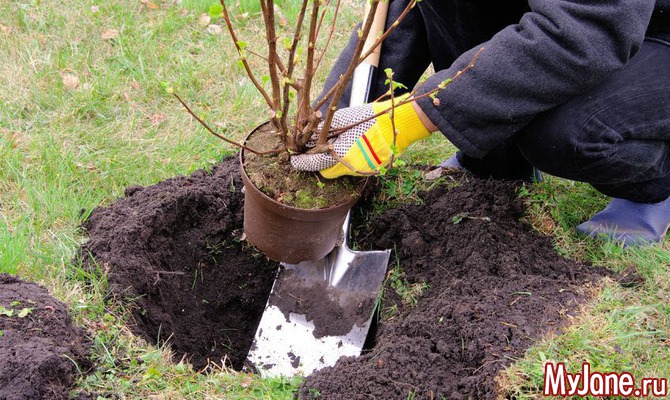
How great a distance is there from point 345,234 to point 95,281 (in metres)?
0.93

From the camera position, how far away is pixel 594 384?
5.61 feet

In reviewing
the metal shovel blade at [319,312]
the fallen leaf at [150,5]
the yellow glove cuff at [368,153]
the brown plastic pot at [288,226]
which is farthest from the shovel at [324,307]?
the fallen leaf at [150,5]

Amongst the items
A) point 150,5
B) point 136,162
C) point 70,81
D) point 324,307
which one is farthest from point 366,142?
point 150,5

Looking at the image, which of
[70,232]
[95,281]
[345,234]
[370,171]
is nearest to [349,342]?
[345,234]

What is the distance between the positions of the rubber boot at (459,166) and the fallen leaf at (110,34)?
6.72 feet

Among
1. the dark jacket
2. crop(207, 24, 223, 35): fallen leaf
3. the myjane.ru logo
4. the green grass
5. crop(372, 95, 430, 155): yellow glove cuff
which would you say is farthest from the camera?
crop(207, 24, 223, 35): fallen leaf

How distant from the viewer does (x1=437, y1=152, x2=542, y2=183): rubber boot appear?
2791 mm

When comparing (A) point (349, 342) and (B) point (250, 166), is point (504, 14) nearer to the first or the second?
(B) point (250, 166)

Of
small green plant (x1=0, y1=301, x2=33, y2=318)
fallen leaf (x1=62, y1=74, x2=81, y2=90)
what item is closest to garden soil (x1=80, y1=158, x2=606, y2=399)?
small green plant (x1=0, y1=301, x2=33, y2=318)

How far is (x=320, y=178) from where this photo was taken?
7.02 ft

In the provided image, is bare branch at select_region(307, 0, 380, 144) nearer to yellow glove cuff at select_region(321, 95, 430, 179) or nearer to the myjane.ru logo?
yellow glove cuff at select_region(321, 95, 430, 179)

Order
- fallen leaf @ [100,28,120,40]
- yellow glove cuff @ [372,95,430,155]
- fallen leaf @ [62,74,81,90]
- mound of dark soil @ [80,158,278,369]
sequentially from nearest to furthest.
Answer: yellow glove cuff @ [372,95,430,155] < mound of dark soil @ [80,158,278,369] < fallen leaf @ [62,74,81,90] < fallen leaf @ [100,28,120,40]

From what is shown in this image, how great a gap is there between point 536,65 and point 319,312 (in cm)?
122

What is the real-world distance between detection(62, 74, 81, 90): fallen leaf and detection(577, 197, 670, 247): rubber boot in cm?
255
